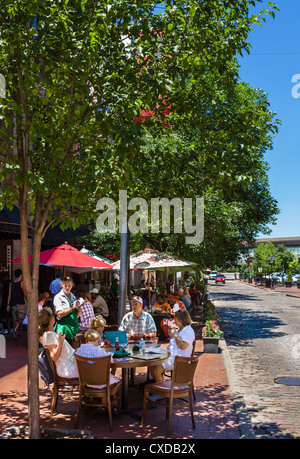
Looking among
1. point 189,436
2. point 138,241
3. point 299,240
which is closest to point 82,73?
point 189,436

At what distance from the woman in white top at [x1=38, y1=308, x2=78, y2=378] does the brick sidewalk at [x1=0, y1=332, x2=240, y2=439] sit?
26.4 inches

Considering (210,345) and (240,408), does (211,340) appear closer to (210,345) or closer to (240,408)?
(210,345)

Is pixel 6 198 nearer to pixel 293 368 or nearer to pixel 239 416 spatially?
pixel 239 416

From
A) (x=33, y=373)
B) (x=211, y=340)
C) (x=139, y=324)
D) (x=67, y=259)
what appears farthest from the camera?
(x=67, y=259)

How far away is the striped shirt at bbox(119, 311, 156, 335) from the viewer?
9.35 m

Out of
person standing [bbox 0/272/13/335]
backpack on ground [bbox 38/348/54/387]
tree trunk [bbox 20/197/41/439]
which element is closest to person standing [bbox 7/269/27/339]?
person standing [bbox 0/272/13/335]

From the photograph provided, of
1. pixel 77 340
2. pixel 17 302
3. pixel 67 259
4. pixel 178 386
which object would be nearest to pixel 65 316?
pixel 77 340

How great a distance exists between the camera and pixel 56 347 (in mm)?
7367

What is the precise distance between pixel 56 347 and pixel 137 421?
1634 mm

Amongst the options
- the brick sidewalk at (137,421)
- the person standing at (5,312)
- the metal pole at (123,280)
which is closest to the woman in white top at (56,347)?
the brick sidewalk at (137,421)

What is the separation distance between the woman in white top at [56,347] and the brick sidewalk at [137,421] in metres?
0.67

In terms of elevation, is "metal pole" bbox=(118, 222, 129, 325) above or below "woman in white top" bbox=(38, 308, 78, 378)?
above

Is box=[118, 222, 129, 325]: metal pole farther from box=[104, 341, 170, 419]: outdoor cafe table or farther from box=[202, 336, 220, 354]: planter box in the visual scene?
box=[202, 336, 220, 354]: planter box

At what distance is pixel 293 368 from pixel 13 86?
913cm
